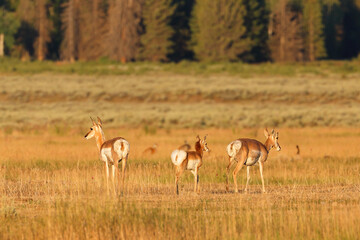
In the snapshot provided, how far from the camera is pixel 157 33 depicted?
74.4 m

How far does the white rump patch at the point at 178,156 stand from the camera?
16094 mm

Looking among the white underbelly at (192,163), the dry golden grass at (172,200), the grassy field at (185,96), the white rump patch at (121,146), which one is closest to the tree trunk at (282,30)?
the grassy field at (185,96)

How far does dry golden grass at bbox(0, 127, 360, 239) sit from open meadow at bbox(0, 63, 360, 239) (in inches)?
1.5

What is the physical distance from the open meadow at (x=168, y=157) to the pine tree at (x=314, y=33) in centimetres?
1732

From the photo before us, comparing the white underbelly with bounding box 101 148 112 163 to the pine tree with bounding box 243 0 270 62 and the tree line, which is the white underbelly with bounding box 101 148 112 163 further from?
the pine tree with bounding box 243 0 270 62

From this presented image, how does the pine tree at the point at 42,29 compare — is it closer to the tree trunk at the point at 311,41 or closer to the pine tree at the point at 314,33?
the pine tree at the point at 314,33

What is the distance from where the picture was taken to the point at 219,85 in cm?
6078

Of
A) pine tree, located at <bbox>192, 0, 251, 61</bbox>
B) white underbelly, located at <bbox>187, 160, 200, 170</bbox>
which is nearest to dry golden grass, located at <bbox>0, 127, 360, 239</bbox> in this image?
white underbelly, located at <bbox>187, 160, 200, 170</bbox>

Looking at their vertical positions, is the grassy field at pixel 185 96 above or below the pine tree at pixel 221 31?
below

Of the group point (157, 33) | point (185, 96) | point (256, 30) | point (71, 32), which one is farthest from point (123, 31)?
point (185, 96)

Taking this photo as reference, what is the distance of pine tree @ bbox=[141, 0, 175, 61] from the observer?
74.5 m

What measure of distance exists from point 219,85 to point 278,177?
40632 millimetres

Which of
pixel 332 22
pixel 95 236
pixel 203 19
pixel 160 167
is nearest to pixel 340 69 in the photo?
pixel 203 19

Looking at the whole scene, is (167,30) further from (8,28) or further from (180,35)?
(8,28)
